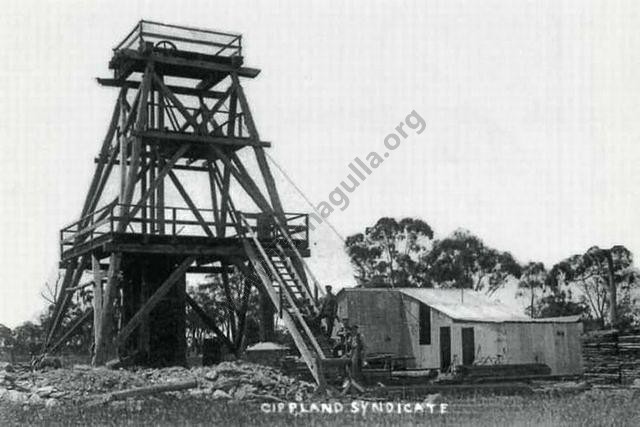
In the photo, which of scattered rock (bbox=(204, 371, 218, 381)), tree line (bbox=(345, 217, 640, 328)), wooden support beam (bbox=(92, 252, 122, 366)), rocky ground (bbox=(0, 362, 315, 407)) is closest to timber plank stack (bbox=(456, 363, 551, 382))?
rocky ground (bbox=(0, 362, 315, 407))

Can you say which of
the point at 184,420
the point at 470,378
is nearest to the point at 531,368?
the point at 470,378

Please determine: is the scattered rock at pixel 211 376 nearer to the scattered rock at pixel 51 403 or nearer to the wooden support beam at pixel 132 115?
the scattered rock at pixel 51 403

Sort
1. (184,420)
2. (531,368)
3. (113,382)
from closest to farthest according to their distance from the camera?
(184,420) → (113,382) → (531,368)

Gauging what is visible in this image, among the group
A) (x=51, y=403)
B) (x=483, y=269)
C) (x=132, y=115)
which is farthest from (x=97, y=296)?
(x=483, y=269)

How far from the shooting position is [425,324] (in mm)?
43625

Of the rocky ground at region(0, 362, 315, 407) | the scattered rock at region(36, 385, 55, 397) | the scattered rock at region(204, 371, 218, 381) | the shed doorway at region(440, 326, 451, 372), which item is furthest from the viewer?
the shed doorway at region(440, 326, 451, 372)

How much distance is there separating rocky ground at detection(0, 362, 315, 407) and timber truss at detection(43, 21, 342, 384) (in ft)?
7.23

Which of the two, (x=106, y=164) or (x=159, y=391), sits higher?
(x=106, y=164)

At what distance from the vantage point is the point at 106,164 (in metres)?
32.7

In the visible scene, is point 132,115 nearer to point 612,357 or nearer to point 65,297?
point 65,297

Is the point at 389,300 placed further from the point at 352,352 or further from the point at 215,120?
the point at 352,352

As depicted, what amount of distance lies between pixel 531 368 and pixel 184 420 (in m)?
20.3

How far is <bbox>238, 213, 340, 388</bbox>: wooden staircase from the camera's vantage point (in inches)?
987

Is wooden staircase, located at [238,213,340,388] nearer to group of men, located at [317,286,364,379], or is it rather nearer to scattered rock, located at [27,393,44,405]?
group of men, located at [317,286,364,379]
